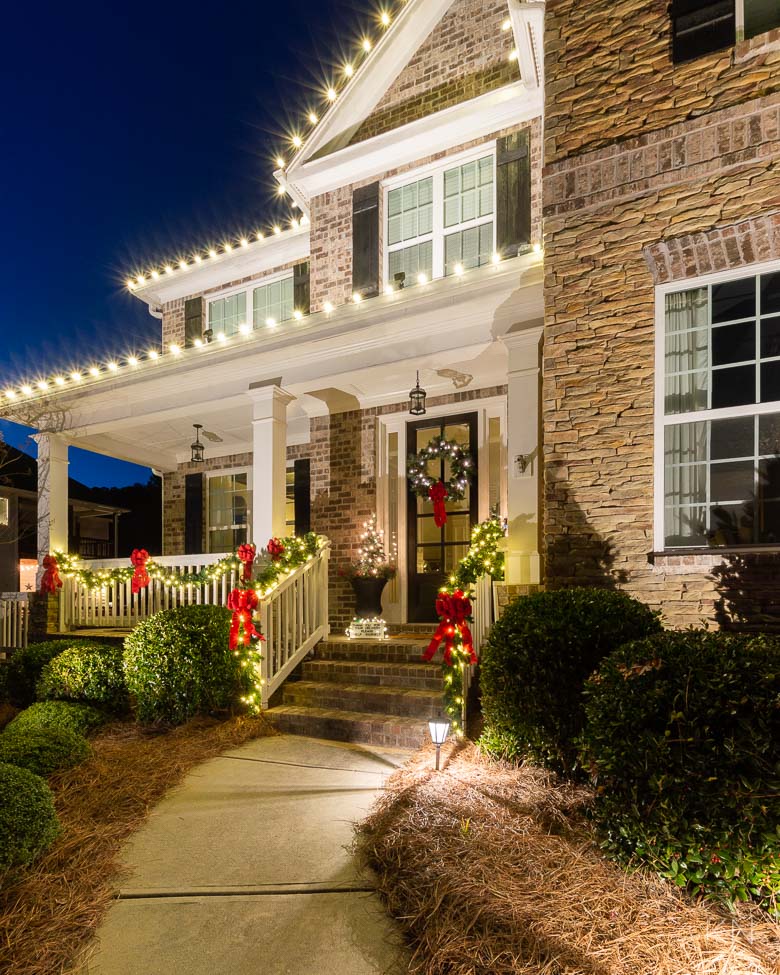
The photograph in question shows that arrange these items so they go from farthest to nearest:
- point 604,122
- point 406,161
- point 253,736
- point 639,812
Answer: point 406,161 → point 253,736 → point 604,122 → point 639,812

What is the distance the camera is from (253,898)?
3006mm

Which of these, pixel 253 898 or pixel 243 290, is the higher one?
pixel 243 290

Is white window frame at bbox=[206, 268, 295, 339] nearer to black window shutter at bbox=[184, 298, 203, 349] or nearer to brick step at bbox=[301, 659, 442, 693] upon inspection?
black window shutter at bbox=[184, 298, 203, 349]

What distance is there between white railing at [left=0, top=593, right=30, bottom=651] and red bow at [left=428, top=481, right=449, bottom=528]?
6.36 meters

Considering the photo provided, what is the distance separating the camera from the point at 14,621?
32.4 feet

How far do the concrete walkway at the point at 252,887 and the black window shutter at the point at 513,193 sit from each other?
20.2ft

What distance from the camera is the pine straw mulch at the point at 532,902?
7.82 ft

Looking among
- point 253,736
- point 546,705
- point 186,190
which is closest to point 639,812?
point 546,705

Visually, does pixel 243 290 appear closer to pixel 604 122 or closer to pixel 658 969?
pixel 604 122

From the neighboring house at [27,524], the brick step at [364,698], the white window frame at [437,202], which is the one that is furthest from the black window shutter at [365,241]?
the neighboring house at [27,524]

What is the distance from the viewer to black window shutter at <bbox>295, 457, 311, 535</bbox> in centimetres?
961

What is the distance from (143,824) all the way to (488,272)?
5.36m

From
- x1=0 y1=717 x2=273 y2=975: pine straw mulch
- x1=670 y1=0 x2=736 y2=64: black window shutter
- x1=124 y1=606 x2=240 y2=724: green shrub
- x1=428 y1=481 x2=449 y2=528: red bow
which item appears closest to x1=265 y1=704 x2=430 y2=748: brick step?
x1=0 y1=717 x2=273 y2=975: pine straw mulch

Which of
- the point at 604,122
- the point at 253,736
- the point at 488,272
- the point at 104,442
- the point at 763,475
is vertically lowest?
the point at 253,736
